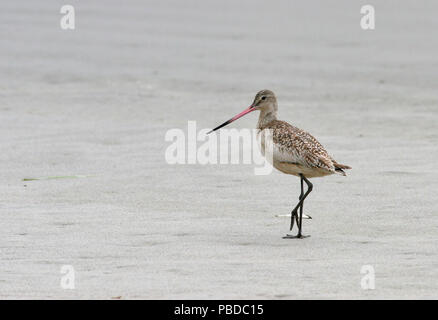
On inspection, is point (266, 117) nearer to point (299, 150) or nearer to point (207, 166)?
point (299, 150)

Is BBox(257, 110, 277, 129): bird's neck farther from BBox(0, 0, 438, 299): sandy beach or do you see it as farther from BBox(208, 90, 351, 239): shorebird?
BBox(0, 0, 438, 299): sandy beach

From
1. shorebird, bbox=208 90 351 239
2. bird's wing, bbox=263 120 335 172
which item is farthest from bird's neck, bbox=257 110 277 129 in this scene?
bird's wing, bbox=263 120 335 172

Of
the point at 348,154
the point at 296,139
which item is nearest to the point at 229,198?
the point at 296,139

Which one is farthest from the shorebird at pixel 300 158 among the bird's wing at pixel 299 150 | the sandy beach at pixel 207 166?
the sandy beach at pixel 207 166

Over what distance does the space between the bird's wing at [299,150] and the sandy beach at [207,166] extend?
486 millimetres

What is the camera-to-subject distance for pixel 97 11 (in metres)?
18.8

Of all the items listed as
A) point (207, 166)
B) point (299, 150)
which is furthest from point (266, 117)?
point (207, 166)

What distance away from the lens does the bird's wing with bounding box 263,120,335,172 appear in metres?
8.09

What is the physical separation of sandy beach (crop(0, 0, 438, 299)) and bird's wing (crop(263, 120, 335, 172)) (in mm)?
486

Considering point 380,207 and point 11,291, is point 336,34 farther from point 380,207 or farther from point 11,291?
point 11,291

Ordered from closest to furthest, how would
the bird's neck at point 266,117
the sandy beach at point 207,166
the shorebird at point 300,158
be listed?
1. the sandy beach at point 207,166
2. the shorebird at point 300,158
3. the bird's neck at point 266,117

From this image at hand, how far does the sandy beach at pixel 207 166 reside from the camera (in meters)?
6.78

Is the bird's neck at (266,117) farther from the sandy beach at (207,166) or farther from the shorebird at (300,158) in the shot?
the sandy beach at (207,166)

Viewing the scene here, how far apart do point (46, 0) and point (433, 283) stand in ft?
45.7
